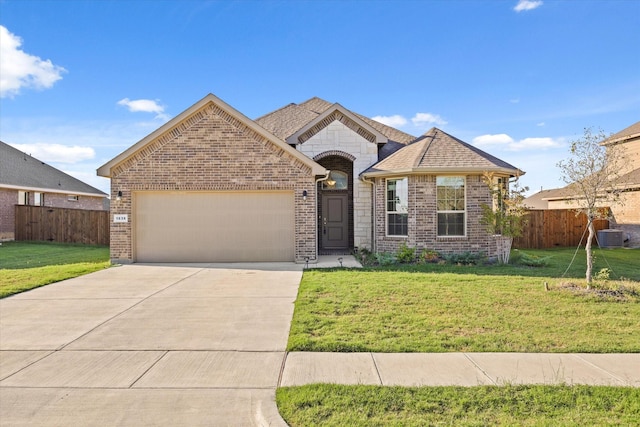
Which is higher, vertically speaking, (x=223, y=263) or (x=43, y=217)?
(x=43, y=217)

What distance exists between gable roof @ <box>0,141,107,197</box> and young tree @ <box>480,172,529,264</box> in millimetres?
23721

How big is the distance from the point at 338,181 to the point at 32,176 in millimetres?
20258

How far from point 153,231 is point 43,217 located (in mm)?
12061

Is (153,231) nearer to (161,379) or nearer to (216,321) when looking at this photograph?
(216,321)

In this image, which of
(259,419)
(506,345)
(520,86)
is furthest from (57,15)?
(520,86)

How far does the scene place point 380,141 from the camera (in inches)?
563

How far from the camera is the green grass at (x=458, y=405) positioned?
3146 mm

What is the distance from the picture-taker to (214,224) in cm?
1225

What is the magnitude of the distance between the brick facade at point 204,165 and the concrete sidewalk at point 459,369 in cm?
789

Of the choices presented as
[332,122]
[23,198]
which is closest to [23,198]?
[23,198]

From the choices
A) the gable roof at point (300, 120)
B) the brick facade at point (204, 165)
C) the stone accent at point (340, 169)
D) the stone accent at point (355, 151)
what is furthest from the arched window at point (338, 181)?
the brick facade at point (204, 165)

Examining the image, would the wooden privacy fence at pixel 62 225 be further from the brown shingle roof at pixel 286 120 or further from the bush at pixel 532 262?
the bush at pixel 532 262

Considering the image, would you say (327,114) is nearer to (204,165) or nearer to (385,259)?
(204,165)

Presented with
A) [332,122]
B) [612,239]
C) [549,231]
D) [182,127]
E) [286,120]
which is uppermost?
[286,120]
